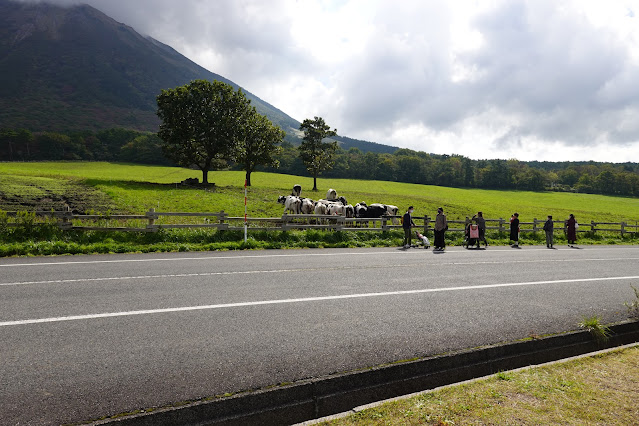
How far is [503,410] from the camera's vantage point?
146 inches

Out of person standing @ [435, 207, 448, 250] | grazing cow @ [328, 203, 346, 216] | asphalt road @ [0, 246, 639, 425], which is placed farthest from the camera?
grazing cow @ [328, 203, 346, 216]

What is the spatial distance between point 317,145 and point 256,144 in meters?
11.5

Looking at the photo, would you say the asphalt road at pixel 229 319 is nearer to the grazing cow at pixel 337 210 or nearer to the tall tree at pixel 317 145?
the grazing cow at pixel 337 210

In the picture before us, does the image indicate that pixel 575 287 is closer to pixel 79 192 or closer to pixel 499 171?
pixel 79 192

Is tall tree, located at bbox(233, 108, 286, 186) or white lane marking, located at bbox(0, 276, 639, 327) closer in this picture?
white lane marking, located at bbox(0, 276, 639, 327)

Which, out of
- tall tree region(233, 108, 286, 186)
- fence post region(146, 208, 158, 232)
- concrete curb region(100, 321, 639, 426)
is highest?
tall tree region(233, 108, 286, 186)

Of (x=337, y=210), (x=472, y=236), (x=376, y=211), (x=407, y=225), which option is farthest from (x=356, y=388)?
(x=376, y=211)

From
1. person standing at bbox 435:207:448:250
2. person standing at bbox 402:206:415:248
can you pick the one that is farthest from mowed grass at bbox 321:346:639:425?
person standing at bbox 402:206:415:248

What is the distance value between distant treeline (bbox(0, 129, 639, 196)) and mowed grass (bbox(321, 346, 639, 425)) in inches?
3682

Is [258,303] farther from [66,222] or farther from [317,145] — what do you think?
[317,145]

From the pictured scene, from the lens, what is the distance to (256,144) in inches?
1993

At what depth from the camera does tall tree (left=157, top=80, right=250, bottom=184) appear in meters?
44.4

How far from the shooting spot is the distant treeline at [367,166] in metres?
94.0

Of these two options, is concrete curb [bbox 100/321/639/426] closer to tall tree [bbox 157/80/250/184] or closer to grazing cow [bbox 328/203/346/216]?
grazing cow [bbox 328/203/346/216]
